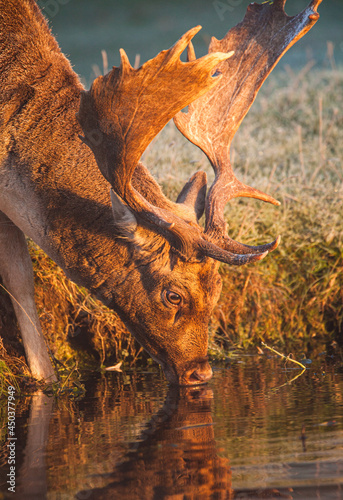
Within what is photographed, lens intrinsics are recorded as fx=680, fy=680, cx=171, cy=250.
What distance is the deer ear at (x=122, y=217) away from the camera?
3.99 m

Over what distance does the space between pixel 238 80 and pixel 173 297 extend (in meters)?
1.82

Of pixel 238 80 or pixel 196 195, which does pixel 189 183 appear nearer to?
pixel 196 195

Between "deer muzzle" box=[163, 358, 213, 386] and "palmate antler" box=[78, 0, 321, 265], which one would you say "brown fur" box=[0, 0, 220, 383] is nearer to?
"deer muzzle" box=[163, 358, 213, 386]

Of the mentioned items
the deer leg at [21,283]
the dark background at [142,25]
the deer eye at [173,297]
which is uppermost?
the dark background at [142,25]

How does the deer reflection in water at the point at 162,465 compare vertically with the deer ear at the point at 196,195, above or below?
below

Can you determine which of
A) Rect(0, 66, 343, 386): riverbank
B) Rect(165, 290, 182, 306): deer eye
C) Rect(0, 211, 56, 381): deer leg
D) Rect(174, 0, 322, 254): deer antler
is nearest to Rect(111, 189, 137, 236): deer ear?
A: Rect(165, 290, 182, 306): deer eye

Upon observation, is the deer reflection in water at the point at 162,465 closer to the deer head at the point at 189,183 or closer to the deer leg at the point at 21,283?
the deer head at the point at 189,183

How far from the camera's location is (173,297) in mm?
4172

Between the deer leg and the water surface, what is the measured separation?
0.45m

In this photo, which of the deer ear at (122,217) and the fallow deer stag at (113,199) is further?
the deer ear at (122,217)

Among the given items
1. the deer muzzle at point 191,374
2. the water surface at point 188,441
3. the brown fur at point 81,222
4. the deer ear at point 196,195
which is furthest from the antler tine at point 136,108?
the water surface at point 188,441

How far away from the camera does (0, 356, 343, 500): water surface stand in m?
2.50

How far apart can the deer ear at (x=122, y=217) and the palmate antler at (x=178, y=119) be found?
0.05 m

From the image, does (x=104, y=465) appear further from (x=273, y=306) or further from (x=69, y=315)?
(x=273, y=306)
